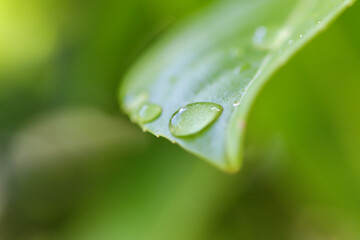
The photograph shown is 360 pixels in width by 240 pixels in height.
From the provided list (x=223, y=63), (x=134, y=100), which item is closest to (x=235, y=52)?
(x=223, y=63)

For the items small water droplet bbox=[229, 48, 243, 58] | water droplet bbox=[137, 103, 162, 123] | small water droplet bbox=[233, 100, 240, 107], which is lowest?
small water droplet bbox=[233, 100, 240, 107]

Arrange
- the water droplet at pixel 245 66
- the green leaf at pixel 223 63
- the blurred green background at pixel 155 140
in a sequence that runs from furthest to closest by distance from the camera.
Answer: the blurred green background at pixel 155 140 < the water droplet at pixel 245 66 < the green leaf at pixel 223 63

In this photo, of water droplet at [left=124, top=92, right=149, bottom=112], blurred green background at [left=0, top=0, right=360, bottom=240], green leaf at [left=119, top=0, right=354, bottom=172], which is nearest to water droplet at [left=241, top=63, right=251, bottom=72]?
green leaf at [left=119, top=0, right=354, bottom=172]

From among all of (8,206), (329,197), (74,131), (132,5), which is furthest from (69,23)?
(329,197)

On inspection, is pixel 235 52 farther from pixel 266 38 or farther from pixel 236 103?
pixel 236 103

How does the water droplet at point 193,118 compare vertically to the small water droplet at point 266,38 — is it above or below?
below

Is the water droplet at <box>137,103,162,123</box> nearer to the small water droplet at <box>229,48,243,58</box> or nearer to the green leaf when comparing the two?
the green leaf

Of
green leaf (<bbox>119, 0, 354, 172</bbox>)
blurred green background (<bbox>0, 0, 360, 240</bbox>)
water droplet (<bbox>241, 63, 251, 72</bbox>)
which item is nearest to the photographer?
green leaf (<bbox>119, 0, 354, 172</bbox>)

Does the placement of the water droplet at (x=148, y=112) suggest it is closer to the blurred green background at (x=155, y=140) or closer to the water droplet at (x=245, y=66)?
the water droplet at (x=245, y=66)

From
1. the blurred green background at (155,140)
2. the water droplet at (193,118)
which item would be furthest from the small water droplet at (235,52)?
Result: the blurred green background at (155,140)
